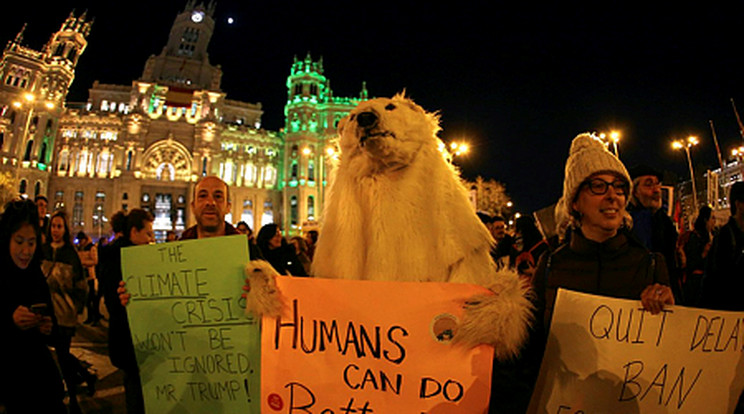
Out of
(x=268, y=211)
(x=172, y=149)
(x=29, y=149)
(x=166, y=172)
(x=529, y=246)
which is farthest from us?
(x=268, y=211)

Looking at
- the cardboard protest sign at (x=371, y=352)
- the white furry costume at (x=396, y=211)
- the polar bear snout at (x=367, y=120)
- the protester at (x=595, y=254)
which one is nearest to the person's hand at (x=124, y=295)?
the cardboard protest sign at (x=371, y=352)

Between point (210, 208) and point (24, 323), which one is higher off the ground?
point (210, 208)

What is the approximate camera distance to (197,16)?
183ft

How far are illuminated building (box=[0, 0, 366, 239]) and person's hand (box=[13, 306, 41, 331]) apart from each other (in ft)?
129

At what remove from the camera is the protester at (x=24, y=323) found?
2.41 m

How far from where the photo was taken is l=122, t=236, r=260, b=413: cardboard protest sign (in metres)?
2.10

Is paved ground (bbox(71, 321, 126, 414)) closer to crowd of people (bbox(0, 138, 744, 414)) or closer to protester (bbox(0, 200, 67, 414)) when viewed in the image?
crowd of people (bbox(0, 138, 744, 414))

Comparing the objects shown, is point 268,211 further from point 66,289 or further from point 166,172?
point 66,289

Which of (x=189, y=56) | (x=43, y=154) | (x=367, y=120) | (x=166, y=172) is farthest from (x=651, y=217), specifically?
(x=189, y=56)

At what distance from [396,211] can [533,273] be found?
1149mm

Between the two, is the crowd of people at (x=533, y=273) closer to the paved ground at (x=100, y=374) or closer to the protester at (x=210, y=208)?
the protester at (x=210, y=208)

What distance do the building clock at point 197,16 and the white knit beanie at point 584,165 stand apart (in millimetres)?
65708

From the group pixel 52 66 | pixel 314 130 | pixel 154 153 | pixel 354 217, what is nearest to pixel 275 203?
pixel 314 130

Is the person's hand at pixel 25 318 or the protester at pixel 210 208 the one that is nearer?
the person's hand at pixel 25 318
